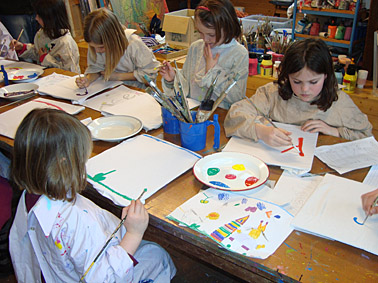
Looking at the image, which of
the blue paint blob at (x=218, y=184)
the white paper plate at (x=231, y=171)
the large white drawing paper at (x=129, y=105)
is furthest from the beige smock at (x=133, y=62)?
the blue paint blob at (x=218, y=184)

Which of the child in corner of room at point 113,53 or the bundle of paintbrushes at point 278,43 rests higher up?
the child in corner of room at point 113,53

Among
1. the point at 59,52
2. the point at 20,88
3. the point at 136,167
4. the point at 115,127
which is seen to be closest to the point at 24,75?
the point at 20,88

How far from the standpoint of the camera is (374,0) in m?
2.24

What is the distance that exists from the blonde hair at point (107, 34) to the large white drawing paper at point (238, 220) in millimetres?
1173

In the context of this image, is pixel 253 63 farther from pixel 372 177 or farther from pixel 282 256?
pixel 282 256

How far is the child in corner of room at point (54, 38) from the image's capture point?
7.58ft

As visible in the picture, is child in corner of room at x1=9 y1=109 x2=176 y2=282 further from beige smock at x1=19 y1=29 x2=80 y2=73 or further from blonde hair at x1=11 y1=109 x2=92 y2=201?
beige smock at x1=19 y1=29 x2=80 y2=73

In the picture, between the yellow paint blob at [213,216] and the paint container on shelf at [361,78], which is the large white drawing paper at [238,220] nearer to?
the yellow paint blob at [213,216]

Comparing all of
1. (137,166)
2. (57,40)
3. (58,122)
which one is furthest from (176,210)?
(57,40)

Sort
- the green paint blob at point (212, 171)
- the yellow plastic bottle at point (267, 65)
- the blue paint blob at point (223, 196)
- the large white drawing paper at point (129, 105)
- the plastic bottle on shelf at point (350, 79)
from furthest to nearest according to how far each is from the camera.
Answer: the yellow plastic bottle at point (267, 65)
the plastic bottle on shelf at point (350, 79)
the large white drawing paper at point (129, 105)
the green paint blob at point (212, 171)
the blue paint blob at point (223, 196)

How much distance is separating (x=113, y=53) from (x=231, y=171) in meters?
1.14

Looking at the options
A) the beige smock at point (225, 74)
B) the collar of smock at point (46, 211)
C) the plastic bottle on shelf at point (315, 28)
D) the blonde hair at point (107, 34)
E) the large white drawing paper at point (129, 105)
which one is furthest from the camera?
the plastic bottle on shelf at point (315, 28)

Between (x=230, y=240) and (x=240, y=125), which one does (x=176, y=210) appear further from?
(x=240, y=125)

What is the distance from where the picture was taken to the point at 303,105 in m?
1.38
